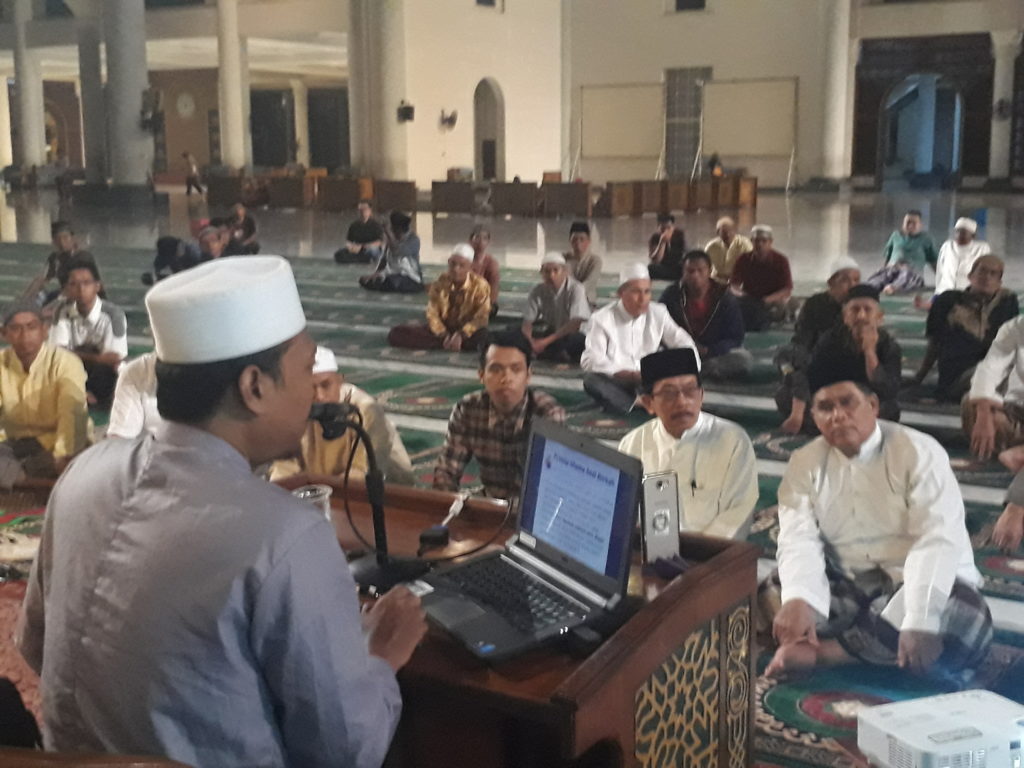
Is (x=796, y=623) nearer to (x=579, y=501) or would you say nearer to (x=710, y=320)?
(x=579, y=501)

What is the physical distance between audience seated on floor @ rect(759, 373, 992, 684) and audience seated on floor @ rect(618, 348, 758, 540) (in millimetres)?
154

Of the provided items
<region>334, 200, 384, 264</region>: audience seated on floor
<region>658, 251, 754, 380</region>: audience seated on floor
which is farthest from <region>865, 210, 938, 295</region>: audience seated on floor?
<region>334, 200, 384, 264</region>: audience seated on floor

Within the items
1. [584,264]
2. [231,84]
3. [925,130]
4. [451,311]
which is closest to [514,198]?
[231,84]

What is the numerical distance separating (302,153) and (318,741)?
26.7 meters

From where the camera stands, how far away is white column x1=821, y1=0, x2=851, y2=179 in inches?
773

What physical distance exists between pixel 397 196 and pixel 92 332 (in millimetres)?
12426

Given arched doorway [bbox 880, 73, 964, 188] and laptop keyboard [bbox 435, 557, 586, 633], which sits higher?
arched doorway [bbox 880, 73, 964, 188]

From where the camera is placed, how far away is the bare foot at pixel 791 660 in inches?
107

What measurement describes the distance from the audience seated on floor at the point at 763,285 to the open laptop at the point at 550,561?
17.7ft

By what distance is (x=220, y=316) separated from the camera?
136 cm

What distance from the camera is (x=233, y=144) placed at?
821 inches

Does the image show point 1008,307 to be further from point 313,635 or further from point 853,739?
point 313,635

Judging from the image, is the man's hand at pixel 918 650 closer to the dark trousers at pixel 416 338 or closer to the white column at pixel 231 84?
the dark trousers at pixel 416 338

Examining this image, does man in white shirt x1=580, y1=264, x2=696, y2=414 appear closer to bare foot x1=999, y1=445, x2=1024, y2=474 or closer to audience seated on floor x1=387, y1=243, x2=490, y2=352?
audience seated on floor x1=387, y1=243, x2=490, y2=352
